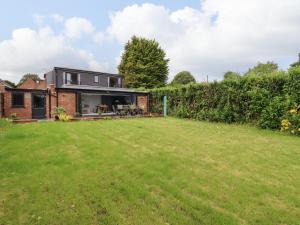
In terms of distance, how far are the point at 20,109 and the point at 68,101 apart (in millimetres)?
3517

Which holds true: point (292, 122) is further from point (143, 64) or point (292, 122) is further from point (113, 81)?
point (143, 64)

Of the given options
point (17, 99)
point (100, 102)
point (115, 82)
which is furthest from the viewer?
point (115, 82)

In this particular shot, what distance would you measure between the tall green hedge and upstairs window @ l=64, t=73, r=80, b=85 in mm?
12898

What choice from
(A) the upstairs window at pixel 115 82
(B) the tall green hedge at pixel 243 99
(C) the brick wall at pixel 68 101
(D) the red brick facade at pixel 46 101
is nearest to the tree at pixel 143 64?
(A) the upstairs window at pixel 115 82

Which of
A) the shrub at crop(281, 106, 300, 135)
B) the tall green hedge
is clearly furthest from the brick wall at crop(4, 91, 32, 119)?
the shrub at crop(281, 106, 300, 135)

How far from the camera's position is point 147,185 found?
11.7 ft

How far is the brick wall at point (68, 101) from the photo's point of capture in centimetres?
1638

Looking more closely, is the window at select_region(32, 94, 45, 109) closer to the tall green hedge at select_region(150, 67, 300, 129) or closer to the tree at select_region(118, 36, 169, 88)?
the tall green hedge at select_region(150, 67, 300, 129)

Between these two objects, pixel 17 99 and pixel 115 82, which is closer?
pixel 17 99

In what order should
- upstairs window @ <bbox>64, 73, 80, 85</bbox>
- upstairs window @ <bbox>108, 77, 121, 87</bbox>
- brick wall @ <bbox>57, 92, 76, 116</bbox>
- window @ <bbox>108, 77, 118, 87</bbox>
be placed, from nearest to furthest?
brick wall @ <bbox>57, 92, 76, 116</bbox> → upstairs window @ <bbox>64, 73, 80, 85</bbox> → window @ <bbox>108, 77, 118, 87</bbox> → upstairs window @ <bbox>108, 77, 121, 87</bbox>

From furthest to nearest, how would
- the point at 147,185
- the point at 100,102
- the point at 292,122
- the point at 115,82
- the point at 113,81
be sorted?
the point at 115,82 < the point at 113,81 < the point at 100,102 < the point at 292,122 < the point at 147,185

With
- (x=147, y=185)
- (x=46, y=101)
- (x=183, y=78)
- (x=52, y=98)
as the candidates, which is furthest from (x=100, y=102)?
(x=183, y=78)

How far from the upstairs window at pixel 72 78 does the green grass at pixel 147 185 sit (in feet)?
65.0

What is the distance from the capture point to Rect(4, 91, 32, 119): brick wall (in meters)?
15.6
